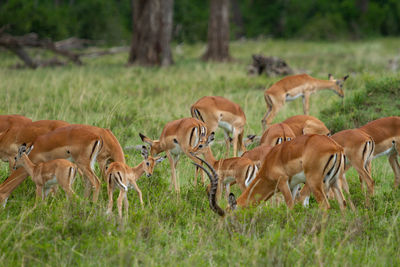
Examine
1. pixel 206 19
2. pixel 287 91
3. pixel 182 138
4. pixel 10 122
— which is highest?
pixel 10 122

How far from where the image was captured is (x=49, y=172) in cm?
443

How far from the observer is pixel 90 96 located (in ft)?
29.8

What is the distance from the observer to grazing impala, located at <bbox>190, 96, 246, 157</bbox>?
6.70 metres

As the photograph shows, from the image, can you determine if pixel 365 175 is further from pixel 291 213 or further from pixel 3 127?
pixel 3 127

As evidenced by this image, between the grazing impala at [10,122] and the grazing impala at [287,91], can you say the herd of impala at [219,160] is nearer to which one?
the grazing impala at [10,122]

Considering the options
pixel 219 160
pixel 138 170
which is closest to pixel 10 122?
pixel 138 170

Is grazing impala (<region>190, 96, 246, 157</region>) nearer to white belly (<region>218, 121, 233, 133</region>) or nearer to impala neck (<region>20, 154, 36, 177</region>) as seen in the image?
white belly (<region>218, 121, 233, 133</region>)

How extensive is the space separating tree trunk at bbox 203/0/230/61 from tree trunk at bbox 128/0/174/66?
93.1 inches

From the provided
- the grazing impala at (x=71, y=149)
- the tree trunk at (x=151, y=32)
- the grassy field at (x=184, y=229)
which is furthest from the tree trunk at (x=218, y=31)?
the grazing impala at (x=71, y=149)

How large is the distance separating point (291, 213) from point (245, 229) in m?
0.44

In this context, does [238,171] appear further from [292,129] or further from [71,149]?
[292,129]

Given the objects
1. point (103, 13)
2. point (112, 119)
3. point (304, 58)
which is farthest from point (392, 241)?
point (103, 13)

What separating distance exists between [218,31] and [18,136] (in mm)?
13145

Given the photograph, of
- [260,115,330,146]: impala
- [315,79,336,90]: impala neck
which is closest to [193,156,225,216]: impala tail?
[260,115,330,146]: impala
